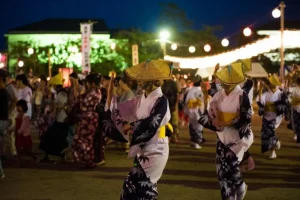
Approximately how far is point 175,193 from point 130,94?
414cm

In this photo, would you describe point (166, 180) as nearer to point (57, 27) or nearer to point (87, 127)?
point (87, 127)

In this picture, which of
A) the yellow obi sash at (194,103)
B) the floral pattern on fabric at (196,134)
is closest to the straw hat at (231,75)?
the floral pattern on fabric at (196,134)

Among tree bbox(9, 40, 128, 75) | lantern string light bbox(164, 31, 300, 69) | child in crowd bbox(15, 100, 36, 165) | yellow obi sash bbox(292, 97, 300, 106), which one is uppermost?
tree bbox(9, 40, 128, 75)

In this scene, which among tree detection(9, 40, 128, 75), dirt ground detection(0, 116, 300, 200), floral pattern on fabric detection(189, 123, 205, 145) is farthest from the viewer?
tree detection(9, 40, 128, 75)

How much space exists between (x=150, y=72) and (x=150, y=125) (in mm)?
639

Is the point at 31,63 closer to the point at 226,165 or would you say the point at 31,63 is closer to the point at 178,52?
the point at 178,52

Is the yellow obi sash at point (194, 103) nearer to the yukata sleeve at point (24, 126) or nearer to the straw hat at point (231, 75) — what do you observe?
the yukata sleeve at point (24, 126)

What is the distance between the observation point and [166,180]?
9227mm

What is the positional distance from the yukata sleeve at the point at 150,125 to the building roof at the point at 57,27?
188 ft

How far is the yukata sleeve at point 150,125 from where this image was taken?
526 cm

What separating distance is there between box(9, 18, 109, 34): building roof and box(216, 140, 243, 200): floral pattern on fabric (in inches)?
2204

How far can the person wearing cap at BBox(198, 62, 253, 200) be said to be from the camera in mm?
6867

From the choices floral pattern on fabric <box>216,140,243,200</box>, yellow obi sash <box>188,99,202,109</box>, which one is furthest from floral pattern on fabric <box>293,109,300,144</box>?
floral pattern on fabric <box>216,140,243,200</box>

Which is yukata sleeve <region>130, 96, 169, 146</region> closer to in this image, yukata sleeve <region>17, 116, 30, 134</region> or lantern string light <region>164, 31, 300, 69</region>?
yukata sleeve <region>17, 116, 30, 134</region>
